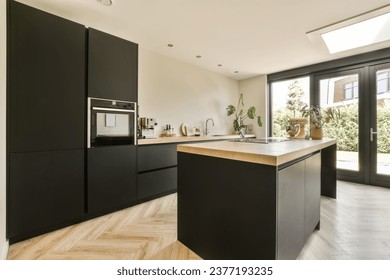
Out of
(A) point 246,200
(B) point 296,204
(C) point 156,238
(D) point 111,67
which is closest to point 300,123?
(B) point 296,204

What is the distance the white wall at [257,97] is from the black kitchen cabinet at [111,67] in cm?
351

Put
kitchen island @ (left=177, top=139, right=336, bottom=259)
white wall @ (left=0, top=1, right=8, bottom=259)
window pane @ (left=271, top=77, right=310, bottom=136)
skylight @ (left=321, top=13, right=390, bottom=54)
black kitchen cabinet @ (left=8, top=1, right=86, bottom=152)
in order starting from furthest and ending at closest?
window pane @ (left=271, top=77, right=310, bottom=136) → skylight @ (left=321, top=13, right=390, bottom=54) → black kitchen cabinet @ (left=8, top=1, right=86, bottom=152) → white wall @ (left=0, top=1, right=8, bottom=259) → kitchen island @ (left=177, top=139, right=336, bottom=259)

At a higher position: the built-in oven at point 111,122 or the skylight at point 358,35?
the skylight at point 358,35

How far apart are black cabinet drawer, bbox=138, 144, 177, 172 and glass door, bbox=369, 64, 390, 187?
12.1 feet

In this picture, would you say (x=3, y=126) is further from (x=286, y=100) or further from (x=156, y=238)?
(x=286, y=100)

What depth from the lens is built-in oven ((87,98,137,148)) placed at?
2191 mm

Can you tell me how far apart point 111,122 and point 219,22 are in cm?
188

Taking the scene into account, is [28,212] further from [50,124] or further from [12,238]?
[50,124]

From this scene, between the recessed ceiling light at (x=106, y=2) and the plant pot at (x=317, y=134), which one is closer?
the recessed ceiling light at (x=106, y=2)

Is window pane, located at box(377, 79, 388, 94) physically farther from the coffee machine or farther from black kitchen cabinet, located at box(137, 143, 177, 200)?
the coffee machine

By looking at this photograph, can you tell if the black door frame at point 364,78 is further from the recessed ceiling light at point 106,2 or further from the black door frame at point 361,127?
the recessed ceiling light at point 106,2

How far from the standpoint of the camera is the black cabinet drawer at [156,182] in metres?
2.69

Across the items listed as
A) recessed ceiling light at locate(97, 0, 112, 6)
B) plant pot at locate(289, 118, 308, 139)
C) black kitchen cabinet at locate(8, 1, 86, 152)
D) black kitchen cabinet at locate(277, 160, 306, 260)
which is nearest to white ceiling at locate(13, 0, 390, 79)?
recessed ceiling light at locate(97, 0, 112, 6)

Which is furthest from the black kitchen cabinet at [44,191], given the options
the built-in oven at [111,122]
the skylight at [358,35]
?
the skylight at [358,35]
